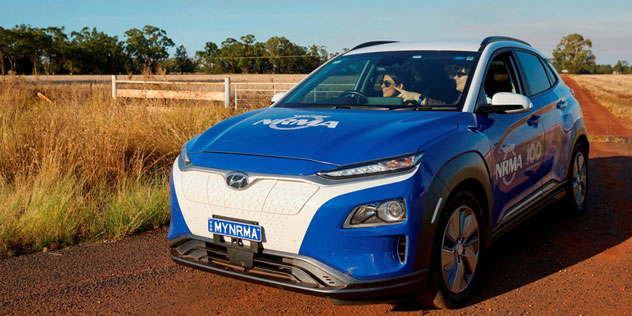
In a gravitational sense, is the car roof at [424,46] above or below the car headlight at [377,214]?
above

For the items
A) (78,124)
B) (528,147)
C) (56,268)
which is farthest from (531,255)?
(78,124)

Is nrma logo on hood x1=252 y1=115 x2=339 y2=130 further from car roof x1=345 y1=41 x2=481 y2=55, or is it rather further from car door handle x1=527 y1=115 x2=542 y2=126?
car door handle x1=527 y1=115 x2=542 y2=126

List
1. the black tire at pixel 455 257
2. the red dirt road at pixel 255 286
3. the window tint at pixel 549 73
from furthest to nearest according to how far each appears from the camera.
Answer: the window tint at pixel 549 73 < the red dirt road at pixel 255 286 < the black tire at pixel 455 257

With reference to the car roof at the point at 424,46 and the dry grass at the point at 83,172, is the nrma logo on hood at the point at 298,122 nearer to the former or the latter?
the car roof at the point at 424,46

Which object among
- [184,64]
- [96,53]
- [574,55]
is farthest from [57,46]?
[574,55]

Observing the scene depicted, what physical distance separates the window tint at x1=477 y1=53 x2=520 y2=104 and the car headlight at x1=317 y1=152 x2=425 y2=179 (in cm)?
149

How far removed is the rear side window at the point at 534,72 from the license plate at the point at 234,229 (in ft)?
10.2

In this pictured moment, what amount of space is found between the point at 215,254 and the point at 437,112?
1789 mm

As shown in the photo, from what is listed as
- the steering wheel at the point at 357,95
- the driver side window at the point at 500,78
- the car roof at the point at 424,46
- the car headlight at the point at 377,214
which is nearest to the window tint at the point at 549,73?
the driver side window at the point at 500,78

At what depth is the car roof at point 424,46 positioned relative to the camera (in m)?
4.79

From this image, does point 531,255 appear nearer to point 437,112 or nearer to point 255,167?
point 437,112

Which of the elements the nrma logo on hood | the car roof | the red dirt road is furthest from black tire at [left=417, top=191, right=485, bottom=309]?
the car roof

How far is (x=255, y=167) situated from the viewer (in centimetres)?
334

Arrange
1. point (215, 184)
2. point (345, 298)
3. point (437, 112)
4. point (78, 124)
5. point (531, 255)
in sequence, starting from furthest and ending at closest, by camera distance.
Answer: point (78, 124) → point (531, 255) → point (437, 112) → point (215, 184) → point (345, 298)
